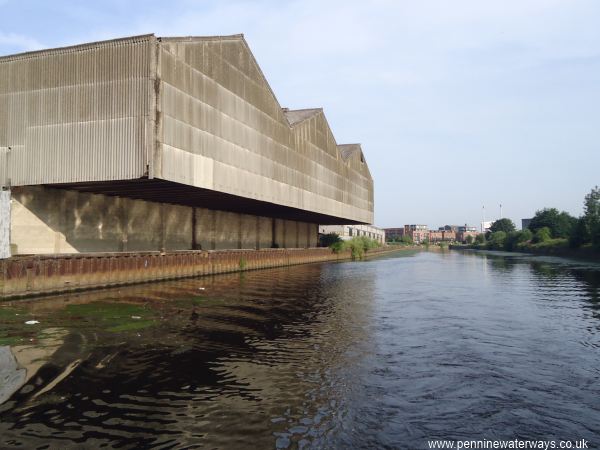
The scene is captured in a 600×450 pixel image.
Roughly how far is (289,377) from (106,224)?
24647 millimetres

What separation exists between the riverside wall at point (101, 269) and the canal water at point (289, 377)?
8.35ft

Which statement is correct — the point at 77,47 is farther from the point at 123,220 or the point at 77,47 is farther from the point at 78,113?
the point at 123,220

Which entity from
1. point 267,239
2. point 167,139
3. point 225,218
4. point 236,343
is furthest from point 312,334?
point 267,239

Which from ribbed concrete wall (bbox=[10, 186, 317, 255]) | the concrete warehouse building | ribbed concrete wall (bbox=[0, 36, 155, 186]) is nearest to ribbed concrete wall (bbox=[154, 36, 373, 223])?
the concrete warehouse building

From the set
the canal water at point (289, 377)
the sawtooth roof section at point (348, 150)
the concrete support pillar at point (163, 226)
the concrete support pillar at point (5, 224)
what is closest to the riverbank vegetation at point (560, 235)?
the sawtooth roof section at point (348, 150)

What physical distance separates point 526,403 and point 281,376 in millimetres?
4076

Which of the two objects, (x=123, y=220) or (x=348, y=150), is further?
(x=348, y=150)

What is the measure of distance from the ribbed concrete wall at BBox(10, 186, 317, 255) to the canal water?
369 inches

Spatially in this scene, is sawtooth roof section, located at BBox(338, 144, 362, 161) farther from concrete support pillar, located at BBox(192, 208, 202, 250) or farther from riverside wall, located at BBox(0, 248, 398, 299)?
riverside wall, located at BBox(0, 248, 398, 299)

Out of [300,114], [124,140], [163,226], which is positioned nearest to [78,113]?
[124,140]

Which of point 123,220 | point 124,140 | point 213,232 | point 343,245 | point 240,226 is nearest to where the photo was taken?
point 124,140

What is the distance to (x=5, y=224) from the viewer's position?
23641mm

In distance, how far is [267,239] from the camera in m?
53.5

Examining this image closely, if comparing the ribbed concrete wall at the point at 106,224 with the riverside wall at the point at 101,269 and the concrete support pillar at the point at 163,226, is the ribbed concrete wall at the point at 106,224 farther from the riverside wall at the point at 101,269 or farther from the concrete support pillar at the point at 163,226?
the riverside wall at the point at 101,269
